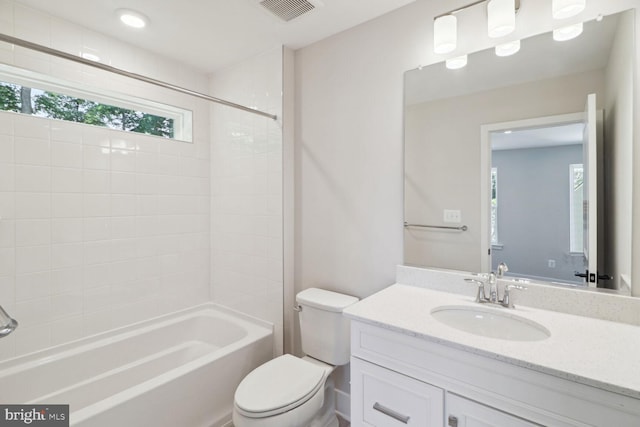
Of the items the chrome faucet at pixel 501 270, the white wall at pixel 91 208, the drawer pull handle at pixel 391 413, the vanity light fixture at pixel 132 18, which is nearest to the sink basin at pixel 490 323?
the chrome faucet at pixel 501 270

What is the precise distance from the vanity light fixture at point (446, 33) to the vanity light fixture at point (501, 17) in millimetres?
152

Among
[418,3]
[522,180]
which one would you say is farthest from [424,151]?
[418,3]

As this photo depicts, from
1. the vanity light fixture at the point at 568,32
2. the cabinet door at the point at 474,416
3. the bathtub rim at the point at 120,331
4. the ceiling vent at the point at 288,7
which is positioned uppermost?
the ceiling vent at the point at 288,7

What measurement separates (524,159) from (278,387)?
156cm

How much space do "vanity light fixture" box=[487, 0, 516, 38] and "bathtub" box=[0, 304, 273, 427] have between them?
217 centimetres

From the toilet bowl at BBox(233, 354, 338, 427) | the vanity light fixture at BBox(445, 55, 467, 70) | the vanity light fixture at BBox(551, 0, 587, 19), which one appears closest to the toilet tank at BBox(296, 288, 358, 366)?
the toilet bowl at BBox(233, 354, 338, 427)

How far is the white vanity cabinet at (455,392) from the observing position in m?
0.83

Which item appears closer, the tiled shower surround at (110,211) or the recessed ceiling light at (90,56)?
the tiled shower surround at (110,211)

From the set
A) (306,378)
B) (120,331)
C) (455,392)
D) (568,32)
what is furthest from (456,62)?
(120,331)

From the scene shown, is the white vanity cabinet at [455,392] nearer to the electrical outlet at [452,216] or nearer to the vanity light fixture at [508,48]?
the electrical outlet at [452,216]

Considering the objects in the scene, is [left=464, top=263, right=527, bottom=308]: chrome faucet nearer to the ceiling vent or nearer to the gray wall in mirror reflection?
the gray wall in mirror reflection

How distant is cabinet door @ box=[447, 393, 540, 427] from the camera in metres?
0.92

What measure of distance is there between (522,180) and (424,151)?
487mm

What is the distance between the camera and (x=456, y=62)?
60.4 inches
